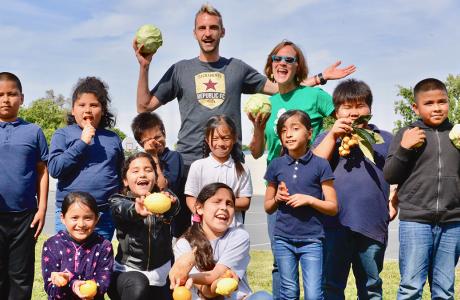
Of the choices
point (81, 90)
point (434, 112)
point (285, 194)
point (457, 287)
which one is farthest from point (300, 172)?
point (457, 287)

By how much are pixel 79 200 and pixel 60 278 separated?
2.20 feet

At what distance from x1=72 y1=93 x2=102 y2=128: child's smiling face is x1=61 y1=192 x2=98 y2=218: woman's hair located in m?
0.80

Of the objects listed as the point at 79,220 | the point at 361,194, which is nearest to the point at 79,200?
the point at 79,220

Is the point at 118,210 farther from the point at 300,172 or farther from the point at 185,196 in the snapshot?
the point at 300,172

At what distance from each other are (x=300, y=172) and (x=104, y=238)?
186 centimetres

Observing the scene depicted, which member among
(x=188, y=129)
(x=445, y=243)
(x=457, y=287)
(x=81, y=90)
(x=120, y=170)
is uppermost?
(x=81, y=90)

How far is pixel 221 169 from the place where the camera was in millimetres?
5207

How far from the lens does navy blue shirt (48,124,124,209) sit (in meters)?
5.05

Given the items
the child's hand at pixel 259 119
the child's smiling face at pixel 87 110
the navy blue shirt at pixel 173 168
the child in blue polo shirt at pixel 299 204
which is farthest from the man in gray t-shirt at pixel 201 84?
the child in blue polo shirt at pixel 299 204

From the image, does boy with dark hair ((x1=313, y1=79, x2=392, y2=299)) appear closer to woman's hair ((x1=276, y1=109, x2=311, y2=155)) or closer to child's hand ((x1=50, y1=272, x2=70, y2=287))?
woman's hair ((x1=276, y1=109, x2=311, y2=155))

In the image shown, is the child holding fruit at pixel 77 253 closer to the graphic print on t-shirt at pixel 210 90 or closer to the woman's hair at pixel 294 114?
the graphic print on t-shirt at pixel 210 90

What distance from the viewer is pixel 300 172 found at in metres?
4.85

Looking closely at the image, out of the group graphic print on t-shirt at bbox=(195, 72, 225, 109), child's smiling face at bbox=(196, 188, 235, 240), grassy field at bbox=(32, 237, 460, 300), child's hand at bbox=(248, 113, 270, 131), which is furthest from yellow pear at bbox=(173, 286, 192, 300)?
grassy field at bbox=(32, 237, 460, 300)

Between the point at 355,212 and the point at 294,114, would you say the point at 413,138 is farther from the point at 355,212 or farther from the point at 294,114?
the point at 294,114
